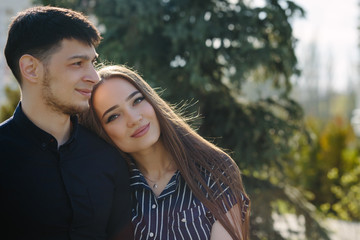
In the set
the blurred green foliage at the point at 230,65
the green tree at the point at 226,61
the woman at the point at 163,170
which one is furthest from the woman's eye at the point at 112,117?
the green tree at the point at 226,61

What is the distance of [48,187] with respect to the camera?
1960 mm

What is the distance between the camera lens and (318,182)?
904 centimetres

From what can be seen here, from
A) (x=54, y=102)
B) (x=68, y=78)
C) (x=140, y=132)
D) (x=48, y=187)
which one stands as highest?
(x=68, y=78)

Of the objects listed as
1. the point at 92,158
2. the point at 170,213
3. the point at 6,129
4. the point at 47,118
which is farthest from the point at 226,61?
the point at 6,129

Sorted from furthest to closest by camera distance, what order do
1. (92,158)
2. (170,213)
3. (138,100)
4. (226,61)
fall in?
(226,61) < (138,100) < (170,213) < (92,158)

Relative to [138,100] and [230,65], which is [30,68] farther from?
[230,65]

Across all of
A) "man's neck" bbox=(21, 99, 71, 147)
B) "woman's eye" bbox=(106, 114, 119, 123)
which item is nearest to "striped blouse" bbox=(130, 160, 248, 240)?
"woman's eye" bbox=(106, 114, 119, 123)

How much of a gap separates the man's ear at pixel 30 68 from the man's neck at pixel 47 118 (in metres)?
0.14

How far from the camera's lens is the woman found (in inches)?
90.0

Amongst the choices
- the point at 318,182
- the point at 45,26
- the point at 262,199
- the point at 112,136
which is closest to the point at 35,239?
the point at 112,136

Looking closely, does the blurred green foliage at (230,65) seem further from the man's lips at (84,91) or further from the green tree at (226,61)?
the man's lips at (84,91)

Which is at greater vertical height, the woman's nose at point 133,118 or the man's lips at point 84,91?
the man's lips at point 84,91

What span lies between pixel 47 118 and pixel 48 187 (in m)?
0.34

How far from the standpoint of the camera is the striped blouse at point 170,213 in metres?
2.26
